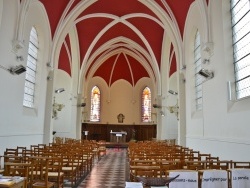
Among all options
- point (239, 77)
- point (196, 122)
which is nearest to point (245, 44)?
point (239, 77)

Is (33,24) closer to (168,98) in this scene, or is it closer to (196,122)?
(196,122)

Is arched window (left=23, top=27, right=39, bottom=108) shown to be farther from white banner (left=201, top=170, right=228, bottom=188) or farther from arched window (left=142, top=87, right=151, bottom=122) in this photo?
arched window (left=142, top=87, right=151, bottom=122)

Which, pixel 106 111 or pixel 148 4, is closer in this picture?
pixel 148 4

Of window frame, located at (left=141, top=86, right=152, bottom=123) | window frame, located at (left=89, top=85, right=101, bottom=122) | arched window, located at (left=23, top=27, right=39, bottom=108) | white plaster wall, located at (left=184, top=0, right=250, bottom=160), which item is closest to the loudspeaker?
arched window, located at (left=23, top=27, right=39, bottom=108)

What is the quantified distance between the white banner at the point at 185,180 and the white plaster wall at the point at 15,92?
7.88 meters

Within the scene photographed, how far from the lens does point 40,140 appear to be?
14.3 meters

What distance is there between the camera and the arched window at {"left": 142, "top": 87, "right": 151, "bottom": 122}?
30.9 meters

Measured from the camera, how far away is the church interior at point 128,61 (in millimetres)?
8953

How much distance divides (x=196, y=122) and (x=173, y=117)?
9.41 m

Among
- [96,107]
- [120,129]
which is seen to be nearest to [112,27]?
[96,107]

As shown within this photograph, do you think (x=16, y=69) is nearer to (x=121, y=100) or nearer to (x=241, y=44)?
(x=241, y=44)

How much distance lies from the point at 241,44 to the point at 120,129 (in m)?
22.8

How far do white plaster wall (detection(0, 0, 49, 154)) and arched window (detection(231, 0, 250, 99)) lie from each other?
8.54 meters

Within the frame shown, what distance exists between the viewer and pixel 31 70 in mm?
13797
